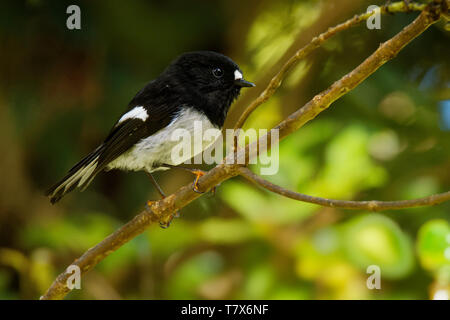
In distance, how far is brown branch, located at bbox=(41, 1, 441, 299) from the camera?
1255 mm

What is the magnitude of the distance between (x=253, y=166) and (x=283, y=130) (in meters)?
1.49

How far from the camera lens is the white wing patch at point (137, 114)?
7.15ft

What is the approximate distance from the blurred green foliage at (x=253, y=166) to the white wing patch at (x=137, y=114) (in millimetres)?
581

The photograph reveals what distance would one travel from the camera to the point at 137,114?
219 cm

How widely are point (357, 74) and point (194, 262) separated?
1659 mm

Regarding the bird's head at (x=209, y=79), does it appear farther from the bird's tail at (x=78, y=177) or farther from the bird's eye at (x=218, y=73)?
the bird's tail at (x=78, y=177)

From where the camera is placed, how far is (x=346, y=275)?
93.3 inches

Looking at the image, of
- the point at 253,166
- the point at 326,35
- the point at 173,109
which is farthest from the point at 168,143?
the point at 326,35

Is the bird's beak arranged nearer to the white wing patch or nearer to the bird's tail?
the white wing patch

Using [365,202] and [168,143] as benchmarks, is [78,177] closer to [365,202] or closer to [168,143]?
[168,143]

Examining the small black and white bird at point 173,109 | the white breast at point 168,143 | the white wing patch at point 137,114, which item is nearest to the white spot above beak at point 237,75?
the small black and white bird at point 173,109

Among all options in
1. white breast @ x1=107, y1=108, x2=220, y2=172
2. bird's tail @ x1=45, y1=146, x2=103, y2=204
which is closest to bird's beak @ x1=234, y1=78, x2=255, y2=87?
white breast @ x1=107, y1=108, x2=220, y2=172
